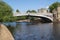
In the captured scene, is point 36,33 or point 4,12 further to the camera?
point 4,12

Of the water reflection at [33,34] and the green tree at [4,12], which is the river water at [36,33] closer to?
the water reflection at [33,34]

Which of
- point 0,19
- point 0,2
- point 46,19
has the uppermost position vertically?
point 0,2

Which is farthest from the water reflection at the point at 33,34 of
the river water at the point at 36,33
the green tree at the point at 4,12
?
the green tree at the point at 4,12

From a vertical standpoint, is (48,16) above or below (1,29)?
below

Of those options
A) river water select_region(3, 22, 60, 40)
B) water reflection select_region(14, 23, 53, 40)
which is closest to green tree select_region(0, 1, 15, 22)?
river water select_region(3, 22, 60, 40)

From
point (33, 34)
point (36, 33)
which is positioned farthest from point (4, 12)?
point (33, 34)

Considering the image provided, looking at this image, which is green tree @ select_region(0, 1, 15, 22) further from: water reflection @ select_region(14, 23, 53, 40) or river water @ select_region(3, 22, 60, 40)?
water reflection @ select_region(14, 23, 53, 40)

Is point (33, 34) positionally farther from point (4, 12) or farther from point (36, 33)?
point (4, 12)

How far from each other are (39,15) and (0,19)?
38.8m

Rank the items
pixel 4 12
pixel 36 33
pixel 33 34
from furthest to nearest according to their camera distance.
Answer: pixel 4 12 → pixel 36 33 → pixel 33 34

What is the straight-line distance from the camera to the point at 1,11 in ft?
176

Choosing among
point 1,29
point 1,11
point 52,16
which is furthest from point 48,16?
point 1,29

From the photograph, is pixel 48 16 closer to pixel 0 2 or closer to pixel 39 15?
pixel 39 15

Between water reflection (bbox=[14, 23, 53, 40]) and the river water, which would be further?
the river water
